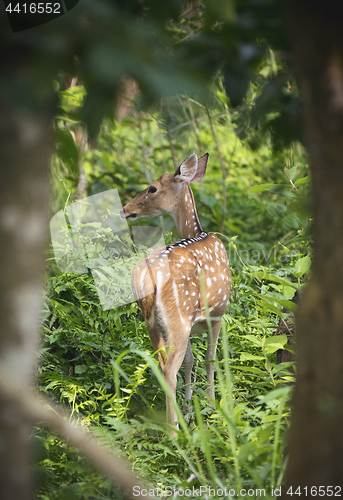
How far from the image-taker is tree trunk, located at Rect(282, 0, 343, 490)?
3.25ft

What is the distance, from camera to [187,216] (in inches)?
150

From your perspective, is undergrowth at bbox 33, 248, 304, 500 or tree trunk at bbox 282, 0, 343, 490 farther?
undergrowth at bbox 33, 248, 304, 500

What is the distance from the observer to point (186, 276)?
282cm

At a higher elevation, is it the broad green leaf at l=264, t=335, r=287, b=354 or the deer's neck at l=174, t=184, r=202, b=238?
the deer's neck at l=174, t=184, r=202, b=238

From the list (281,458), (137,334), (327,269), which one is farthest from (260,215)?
(327,269)

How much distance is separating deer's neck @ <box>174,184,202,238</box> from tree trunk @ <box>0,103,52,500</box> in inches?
109

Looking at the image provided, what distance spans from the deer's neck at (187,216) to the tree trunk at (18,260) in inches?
109

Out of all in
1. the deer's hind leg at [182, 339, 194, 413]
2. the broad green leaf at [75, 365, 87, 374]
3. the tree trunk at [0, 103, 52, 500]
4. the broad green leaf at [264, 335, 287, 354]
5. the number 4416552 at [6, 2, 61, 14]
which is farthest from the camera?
the deer's hind leg at [182, 339, 194, 413]

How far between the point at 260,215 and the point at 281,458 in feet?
16.5

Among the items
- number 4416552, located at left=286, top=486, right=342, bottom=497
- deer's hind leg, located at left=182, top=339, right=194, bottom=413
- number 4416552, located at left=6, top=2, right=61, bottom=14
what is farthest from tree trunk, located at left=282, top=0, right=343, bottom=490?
deer's hind leg, located at left=182, top=339, right=194, bottom=413

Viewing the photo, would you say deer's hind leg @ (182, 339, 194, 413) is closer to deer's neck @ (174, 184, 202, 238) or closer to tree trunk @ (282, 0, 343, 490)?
deer's neck @ (174, 184, 202, 238)

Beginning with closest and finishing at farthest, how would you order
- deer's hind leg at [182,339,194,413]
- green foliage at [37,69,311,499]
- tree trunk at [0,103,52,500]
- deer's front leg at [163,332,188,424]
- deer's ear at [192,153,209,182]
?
tree trunk at [0,103,52,500]
green foliage at [37,69,311,499]
deer's front leg at [163,332,188,424]
deer's hind leg at [182,339,194,413]
deer's ear at [192,153,209,182]

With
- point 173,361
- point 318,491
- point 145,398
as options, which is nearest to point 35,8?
point 318,491

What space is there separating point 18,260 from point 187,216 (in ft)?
9.45
